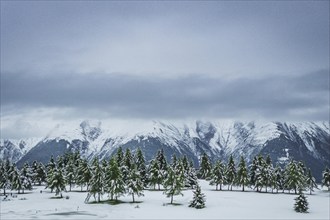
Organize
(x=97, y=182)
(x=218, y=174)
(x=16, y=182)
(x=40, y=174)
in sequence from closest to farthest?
(x=97, y=182)
(x=16, y=182)
(x=218, y=174)
(x=40, y=174)

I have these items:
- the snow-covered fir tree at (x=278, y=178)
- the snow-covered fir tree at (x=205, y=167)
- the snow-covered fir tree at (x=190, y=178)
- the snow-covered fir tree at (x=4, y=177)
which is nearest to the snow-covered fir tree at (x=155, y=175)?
the snow-covered fir tree at (x=190, y=178)

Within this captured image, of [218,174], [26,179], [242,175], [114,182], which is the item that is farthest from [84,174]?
[242,175]

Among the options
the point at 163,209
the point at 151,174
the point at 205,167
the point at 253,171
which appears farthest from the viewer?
the point at 205,167

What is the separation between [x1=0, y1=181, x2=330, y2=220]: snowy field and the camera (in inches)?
3167

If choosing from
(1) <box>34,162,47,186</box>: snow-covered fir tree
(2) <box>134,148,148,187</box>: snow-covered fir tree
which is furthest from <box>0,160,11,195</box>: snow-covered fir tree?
(2) <box>134,148,148,187</box>: snow-covered fir tree

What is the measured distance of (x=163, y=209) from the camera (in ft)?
298

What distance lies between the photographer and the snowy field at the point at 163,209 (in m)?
80.4

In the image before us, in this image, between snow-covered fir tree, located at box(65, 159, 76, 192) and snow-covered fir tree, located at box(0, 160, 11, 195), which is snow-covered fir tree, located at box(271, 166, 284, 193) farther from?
snow-covered fir tree, located at box(0, 160, 11, 195)

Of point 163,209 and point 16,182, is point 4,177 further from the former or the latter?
point 163,209

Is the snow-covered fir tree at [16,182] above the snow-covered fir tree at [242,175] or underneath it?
underneath

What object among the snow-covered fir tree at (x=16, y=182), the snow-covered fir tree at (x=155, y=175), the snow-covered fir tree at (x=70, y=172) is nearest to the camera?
the snow-covered fir tree at (x=155, y=175)

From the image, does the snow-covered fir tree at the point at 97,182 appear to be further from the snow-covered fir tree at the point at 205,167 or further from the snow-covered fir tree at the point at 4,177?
the snow-covered fir tree at the point at 205,167

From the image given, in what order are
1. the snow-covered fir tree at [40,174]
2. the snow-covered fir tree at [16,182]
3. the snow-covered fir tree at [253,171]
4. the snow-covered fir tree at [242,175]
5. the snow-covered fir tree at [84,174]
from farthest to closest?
the snow-covered fir tree at [40,174] < the snow-covered fir tree at [253,171] < the snow-covered fir tree at [242,175] < the snow-covered fir tree at [16,182] < the snow-covered fir tree at [84,174]

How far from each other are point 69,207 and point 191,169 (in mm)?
55110
